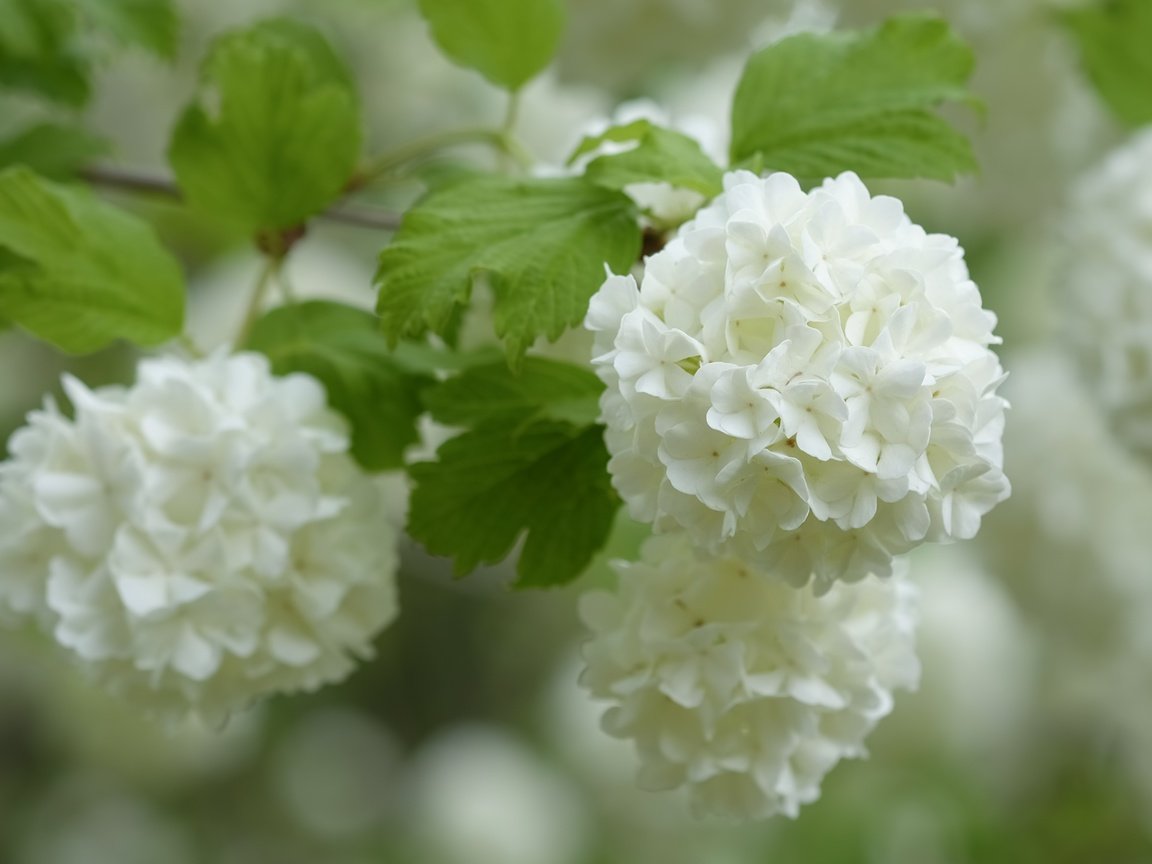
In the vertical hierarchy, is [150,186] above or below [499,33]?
below

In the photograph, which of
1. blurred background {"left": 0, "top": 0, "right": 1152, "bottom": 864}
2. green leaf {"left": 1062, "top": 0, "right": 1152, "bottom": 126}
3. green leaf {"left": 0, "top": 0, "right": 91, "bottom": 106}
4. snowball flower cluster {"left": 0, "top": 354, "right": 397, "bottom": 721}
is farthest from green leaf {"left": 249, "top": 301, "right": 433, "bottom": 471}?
green leaf {"left": 1062, "top": 0, "right": 1152, "bottom": 126}

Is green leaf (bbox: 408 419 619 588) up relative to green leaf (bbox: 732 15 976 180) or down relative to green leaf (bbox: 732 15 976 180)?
down

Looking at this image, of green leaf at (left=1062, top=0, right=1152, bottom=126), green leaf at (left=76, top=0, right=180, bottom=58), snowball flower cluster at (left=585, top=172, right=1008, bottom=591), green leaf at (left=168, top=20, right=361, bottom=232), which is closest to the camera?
snowball flower cluster at (left=585, top=172, right=1008, bottom=591)

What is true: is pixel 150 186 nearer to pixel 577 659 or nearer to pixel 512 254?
pixel 512 254

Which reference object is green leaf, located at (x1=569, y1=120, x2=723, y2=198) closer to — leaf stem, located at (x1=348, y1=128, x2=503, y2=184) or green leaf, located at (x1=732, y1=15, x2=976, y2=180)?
green leaf, located at (x1=732, y1=15, x2=976, y2=180)

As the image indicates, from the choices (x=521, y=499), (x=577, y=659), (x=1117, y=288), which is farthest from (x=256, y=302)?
(x=577, y=659)

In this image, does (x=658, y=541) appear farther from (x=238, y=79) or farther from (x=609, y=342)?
(x=238, y=79)

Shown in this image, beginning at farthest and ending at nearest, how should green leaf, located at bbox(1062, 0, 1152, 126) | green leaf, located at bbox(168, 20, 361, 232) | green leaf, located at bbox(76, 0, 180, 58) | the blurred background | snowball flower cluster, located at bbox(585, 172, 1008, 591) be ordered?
the blurred background, green leaf, located at bbox(1062, 0, 1152, 126), green leaf, located at bbox(76, 0, 180, 58), green leaf, located at bbox(168, 20, 361, 232), snowball flower cluster, located at bbox(585, 172, 1008, 591)
